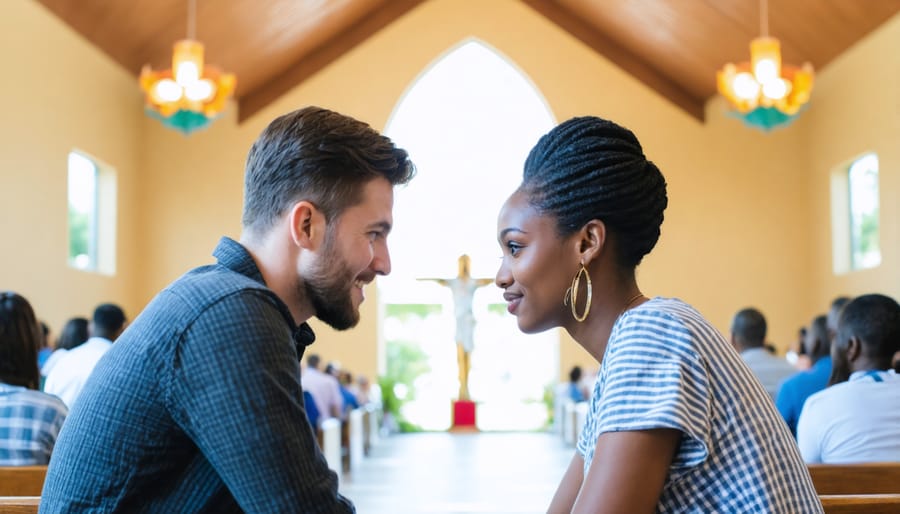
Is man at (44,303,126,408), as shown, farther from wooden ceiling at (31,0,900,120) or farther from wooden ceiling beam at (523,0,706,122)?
wooden ceiling beam at (523,0,706,122)

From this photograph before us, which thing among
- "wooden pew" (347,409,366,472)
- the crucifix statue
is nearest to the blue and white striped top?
"wooden pew" (347,409,366,472)

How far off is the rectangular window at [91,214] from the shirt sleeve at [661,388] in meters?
10.4

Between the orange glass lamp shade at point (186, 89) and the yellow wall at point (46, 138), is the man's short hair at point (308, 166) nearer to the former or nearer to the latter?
the yellow wall at point (46, 138)

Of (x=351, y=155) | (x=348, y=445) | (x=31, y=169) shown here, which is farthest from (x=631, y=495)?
(x=31, y=169)

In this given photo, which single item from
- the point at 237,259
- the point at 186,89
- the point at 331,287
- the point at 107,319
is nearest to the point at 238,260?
the point at 237,259

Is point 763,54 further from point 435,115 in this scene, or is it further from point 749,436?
point 749,436

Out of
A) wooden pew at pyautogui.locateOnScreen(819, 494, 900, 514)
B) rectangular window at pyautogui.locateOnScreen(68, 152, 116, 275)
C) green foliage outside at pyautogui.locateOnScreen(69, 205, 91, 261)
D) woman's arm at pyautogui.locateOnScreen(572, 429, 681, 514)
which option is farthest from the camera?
rectangular window at pyautogui.locateOnScreen(68, 152, 116, 275)

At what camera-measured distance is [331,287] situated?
147cm

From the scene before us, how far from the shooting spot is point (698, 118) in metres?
13.8

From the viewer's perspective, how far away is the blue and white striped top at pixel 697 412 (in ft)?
3.91

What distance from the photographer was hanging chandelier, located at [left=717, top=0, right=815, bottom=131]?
9633 mm

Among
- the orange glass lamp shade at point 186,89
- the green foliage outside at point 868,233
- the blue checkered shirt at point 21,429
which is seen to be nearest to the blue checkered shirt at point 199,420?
the blue checkered shirt at point 21,429

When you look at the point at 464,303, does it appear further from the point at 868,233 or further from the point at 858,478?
the point at 858,478

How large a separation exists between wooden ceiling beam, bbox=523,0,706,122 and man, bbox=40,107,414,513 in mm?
12722
